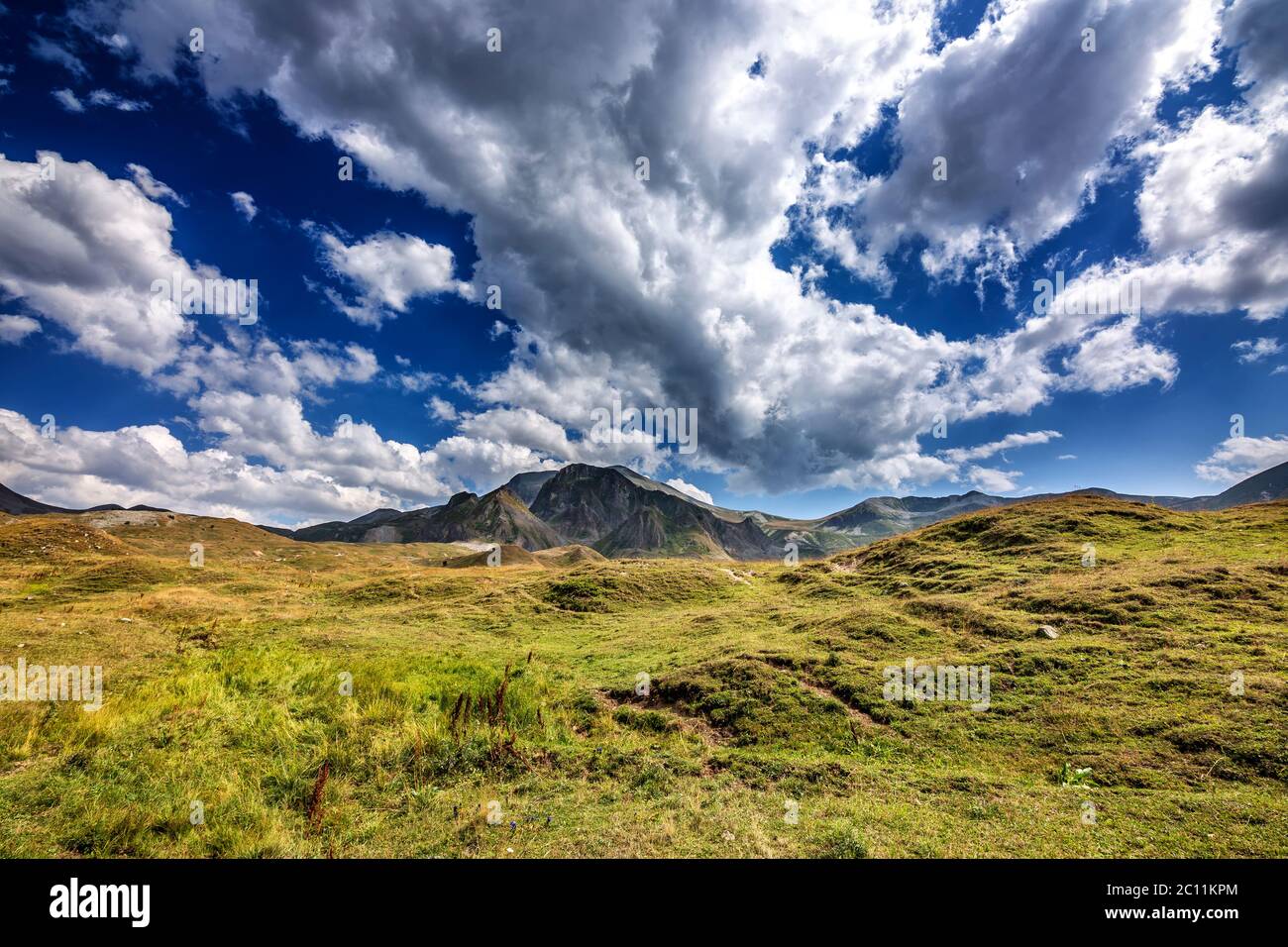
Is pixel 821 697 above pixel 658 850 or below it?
below

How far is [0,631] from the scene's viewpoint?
2198 centimetres

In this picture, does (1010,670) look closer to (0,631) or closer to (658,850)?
(658,850)

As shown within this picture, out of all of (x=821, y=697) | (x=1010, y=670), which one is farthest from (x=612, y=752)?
(x=1010, y=670)

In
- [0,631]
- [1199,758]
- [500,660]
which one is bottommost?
[500,660]

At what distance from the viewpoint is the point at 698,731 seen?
17.4m

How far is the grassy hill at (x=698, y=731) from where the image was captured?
9.58 metres

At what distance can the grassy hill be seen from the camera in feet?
31.4

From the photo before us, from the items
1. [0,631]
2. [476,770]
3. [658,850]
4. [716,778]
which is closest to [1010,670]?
[716,778]

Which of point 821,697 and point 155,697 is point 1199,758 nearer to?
point 821,697

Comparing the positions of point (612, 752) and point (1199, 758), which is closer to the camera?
point (1199, 758)
